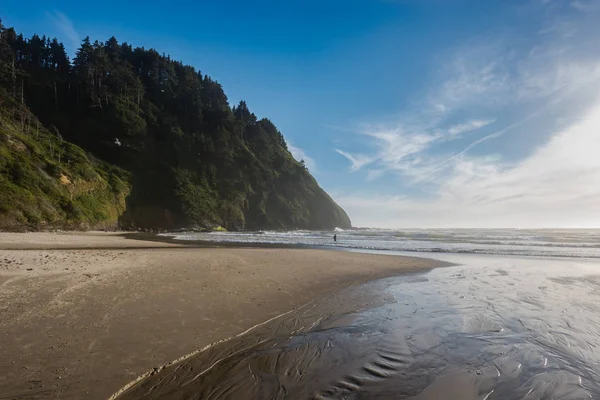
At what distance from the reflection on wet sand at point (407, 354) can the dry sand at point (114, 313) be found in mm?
622

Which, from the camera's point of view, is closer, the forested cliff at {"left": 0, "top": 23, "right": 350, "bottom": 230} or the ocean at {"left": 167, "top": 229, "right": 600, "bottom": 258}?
the ocean at {"left": 167, "top": 229, "right": 600, "bottom": 258}

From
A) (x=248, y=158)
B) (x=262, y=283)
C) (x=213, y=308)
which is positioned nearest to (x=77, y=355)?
(x=213, y=308)

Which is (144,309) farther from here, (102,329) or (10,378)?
(10,378)

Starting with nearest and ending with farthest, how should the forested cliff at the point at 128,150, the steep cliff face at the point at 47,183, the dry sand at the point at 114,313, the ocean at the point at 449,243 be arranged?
the dry sand at the point at 114,313 < the ocean at the point at 449,243 < the steep cliff face at the point at 47,183 < the forested cliff at the point at 128,150

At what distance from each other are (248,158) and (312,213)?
32448 millimetres

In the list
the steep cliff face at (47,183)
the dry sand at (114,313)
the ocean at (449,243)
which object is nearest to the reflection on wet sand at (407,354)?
the dry sand at (114,313)

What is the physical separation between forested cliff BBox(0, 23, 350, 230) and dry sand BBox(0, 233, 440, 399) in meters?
33.0

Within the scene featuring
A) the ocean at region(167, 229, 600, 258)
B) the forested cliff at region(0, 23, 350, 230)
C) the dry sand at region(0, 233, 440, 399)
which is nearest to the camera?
the dry sand at region(0, 233, 440, 399)

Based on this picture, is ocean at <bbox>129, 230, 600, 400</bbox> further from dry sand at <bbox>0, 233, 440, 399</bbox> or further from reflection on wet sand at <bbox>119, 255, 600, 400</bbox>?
dry sand at <bbox>0, 233, 440, 399</bbox>

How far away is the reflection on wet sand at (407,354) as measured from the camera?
161 inches

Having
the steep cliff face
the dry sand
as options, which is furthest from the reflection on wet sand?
the steep cliff face

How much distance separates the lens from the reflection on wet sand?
13.4 feet

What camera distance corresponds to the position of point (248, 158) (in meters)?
91.6

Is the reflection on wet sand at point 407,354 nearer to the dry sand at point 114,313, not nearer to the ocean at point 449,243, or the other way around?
the dry sand at point 114,313
